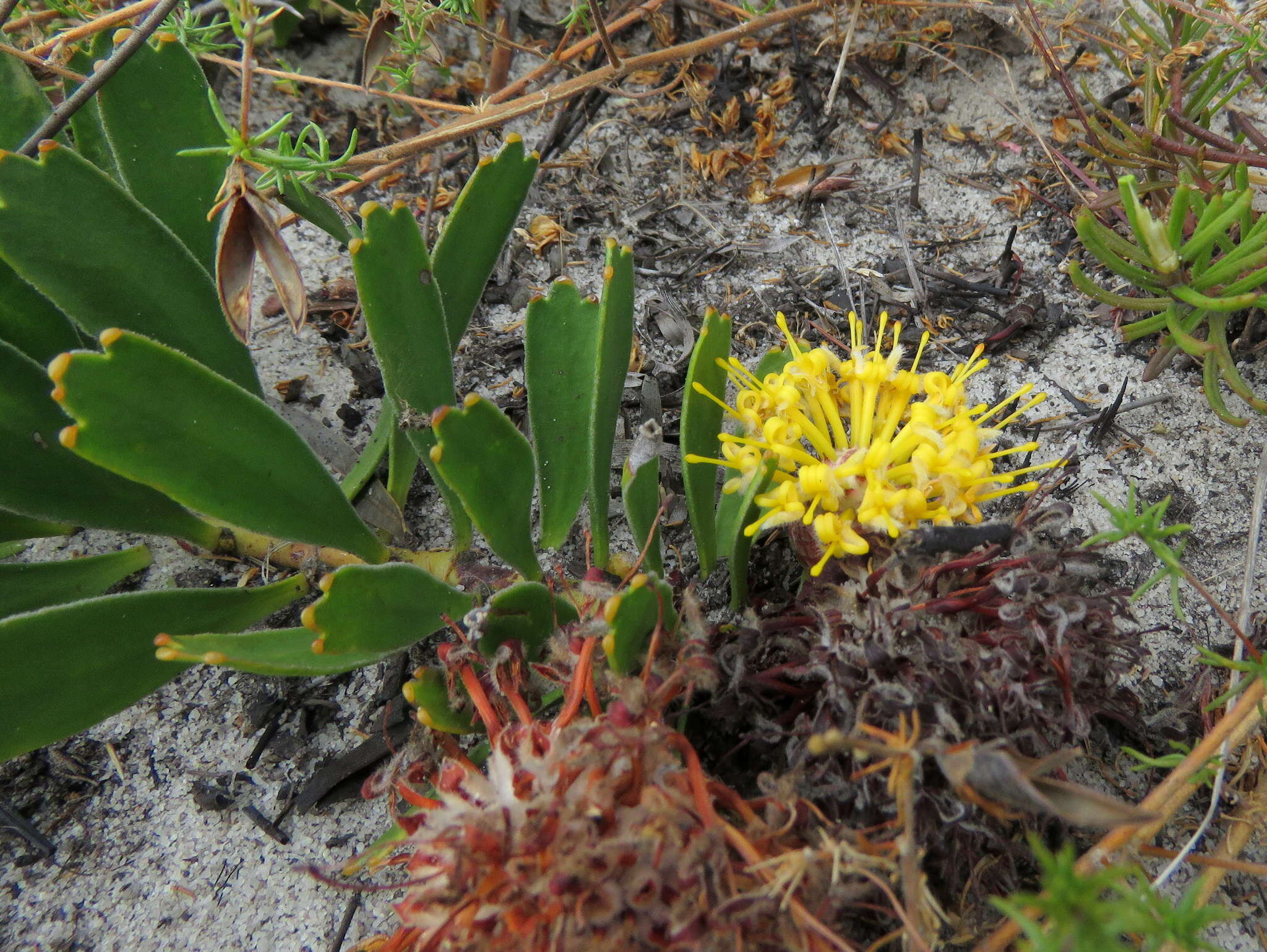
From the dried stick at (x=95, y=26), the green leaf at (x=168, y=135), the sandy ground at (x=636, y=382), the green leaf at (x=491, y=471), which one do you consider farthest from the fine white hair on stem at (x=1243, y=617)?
the dried stick at (x=95, y=26)

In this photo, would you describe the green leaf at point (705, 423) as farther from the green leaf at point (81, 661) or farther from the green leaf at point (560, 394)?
the green leaf at point (81, 661)

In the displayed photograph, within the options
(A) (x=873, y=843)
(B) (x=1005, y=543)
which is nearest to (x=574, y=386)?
(B) (x=1005, y=543)

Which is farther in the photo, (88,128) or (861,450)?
(88,128)

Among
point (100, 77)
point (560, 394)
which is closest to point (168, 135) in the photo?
point (100, 77)

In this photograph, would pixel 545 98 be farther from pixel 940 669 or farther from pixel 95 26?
pixel 940 669

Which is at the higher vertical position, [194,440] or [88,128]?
[88,128]

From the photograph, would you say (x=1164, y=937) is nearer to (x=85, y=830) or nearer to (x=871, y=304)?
(x=871, y=304)
